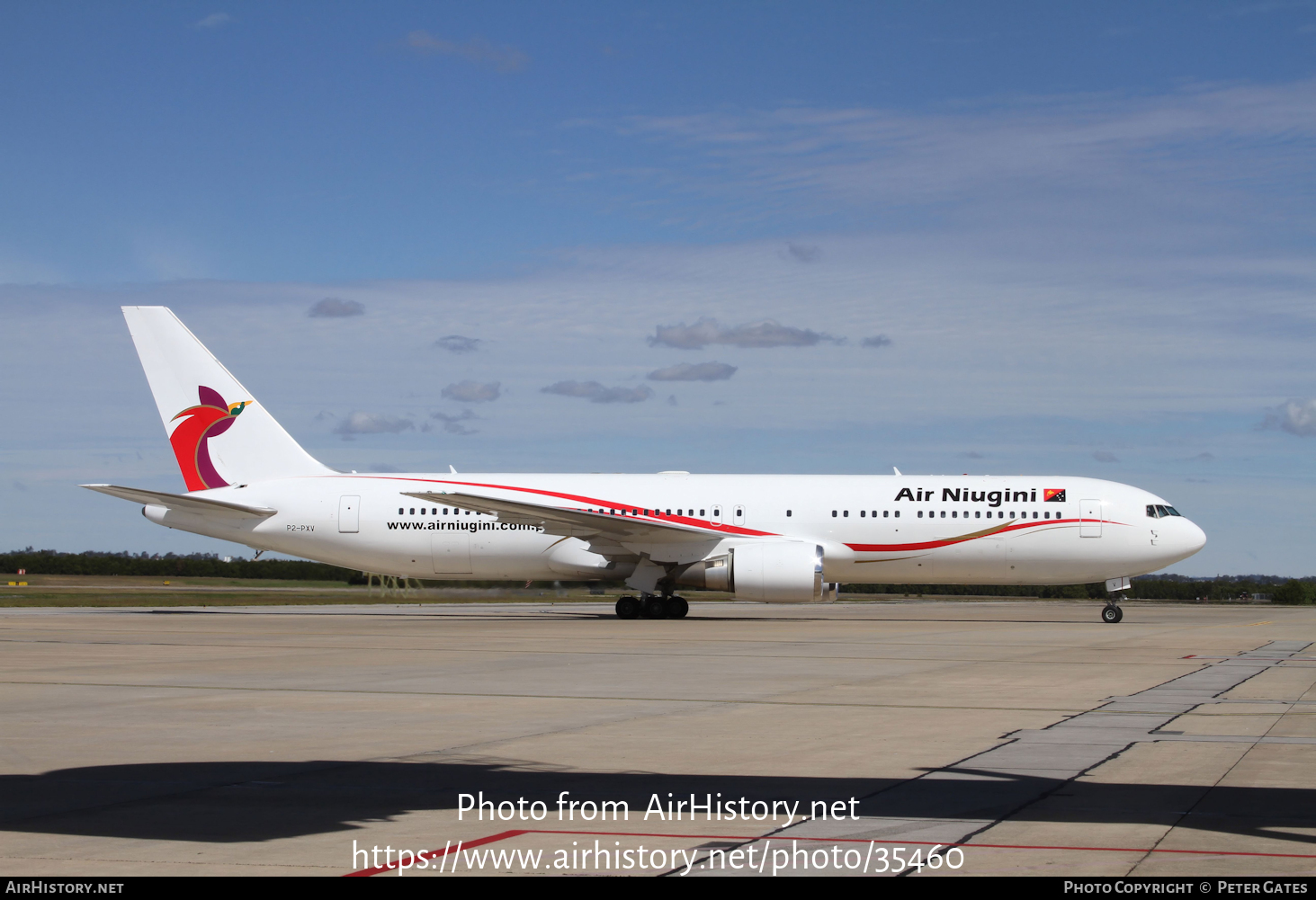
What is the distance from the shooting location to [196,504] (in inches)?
1297

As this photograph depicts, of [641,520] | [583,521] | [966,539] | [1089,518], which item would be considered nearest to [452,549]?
[583,521]

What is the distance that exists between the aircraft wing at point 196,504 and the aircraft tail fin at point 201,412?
1.23m

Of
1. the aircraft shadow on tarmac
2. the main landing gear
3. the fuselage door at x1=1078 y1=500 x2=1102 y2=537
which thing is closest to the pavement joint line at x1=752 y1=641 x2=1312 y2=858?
the aircraft shadow on tarmac

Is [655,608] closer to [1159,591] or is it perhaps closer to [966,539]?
[966,539]

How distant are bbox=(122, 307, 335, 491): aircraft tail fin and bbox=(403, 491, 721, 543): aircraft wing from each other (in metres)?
5.35

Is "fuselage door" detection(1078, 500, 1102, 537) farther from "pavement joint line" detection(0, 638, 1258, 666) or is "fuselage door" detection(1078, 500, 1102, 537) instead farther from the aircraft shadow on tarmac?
the aircraft shadow on tarmac

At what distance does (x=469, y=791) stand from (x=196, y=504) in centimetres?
2800

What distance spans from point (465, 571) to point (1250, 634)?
66.4 feet

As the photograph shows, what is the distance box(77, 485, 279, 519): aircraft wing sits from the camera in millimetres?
31641

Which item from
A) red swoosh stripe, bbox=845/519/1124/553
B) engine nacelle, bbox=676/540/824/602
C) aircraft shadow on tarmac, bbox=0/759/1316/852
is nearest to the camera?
aircraft shadow on tarmac, bbox=0/759/1316/852

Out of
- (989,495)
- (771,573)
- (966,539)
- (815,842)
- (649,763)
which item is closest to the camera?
(815,842)

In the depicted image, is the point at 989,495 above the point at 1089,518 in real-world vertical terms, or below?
above

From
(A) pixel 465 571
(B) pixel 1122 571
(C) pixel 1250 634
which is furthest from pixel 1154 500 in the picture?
(A) pixel 465 571

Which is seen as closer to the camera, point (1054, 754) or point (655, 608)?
point (1054, 754)
